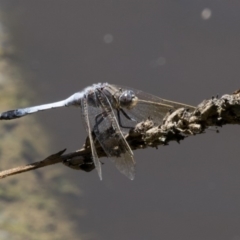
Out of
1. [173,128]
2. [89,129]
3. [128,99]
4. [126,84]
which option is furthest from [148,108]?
[126,84]

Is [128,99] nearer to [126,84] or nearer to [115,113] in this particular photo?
[115,113]

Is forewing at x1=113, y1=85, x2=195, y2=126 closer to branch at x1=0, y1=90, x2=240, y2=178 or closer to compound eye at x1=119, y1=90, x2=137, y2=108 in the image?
compound eye at x1=119, y1=90, x2=137, y2=108

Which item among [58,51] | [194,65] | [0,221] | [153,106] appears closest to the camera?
[153,106]

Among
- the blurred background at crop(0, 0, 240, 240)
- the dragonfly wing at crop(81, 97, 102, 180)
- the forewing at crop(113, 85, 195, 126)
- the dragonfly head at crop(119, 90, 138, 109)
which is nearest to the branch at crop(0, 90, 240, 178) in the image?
the dragonfly wing at crop(81, 97, 102, 180)

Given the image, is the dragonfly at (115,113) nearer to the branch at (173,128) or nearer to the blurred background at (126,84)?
the branch at (173,128)

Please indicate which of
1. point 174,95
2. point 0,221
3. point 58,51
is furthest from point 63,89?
point 0,221

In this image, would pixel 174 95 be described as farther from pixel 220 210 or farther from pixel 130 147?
pixel 130 147

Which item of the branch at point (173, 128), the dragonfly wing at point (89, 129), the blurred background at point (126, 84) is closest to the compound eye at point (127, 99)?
the dragonfly wing at point (89, 129)
